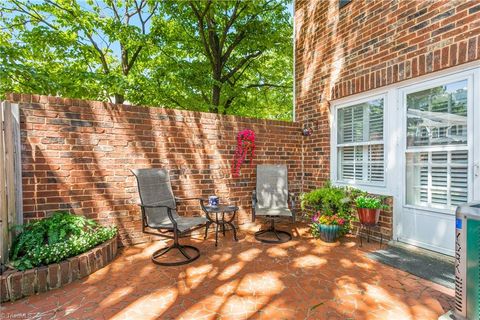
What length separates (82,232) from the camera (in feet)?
9.23

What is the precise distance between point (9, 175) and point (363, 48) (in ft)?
16.0

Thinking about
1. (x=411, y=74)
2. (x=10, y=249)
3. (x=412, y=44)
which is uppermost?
(x=412, y=44)

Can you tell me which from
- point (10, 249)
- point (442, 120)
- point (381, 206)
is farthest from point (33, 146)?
point (442, 120)

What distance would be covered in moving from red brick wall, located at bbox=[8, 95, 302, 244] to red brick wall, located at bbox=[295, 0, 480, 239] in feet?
3.54

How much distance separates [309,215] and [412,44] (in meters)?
3.16

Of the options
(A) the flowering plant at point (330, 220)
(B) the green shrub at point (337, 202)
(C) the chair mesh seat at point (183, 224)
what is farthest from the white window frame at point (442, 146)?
(C) the chair mesh seat at point (183, 224)

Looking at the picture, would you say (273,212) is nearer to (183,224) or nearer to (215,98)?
(183,224)

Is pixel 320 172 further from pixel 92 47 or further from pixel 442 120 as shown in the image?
pixel 92 47

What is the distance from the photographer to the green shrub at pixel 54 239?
238cm

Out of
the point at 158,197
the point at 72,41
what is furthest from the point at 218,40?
the point at 158,197

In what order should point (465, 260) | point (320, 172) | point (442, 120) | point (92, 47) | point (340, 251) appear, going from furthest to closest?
point (92, 47) < point (320, 172) < point (340, 251) < point (442, 120) < point (465, 260)

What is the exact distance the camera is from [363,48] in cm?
376

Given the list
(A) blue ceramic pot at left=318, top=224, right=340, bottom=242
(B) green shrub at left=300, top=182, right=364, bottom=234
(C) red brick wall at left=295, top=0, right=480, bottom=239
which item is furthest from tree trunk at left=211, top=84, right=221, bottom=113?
(A) blue ceramic pot at left=318, top=224, right=340, bottom=242

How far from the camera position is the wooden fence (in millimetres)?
2314
